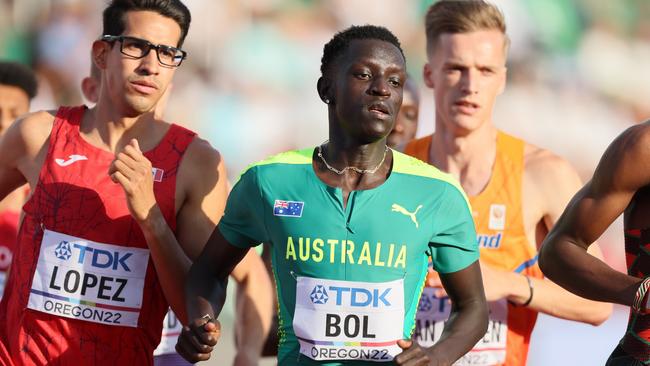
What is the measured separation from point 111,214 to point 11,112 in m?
3.84

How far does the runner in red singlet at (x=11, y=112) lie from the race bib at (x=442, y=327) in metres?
3.38

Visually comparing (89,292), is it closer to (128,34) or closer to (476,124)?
(128,34)

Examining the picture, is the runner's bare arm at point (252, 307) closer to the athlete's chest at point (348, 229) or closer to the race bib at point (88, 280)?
the race bib at point (88, 280)

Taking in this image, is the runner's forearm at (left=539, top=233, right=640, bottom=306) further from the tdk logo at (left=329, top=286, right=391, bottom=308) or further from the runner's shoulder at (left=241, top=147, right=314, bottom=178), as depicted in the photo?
the runner's shoulder at (left=241, top=147, right=314, bottom=178)

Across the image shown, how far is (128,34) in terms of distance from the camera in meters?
4.69

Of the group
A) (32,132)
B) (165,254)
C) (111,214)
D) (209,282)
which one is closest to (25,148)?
(32,132)

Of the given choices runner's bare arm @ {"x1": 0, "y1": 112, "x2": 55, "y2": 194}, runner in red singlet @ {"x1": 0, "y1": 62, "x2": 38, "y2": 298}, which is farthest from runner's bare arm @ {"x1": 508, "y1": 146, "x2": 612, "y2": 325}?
runner in red singlet @ {"x1": 0, "y1": 62, "x2": 38, "y2": 298}

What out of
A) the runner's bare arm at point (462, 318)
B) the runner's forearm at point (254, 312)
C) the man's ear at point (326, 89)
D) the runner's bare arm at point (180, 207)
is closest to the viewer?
the runner's bare arm at point (462, 318)

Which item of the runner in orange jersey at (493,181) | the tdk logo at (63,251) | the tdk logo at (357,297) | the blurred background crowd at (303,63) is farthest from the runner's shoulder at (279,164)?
the blurred background crowd at (303,63)

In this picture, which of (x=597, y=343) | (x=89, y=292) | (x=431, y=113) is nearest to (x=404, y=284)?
(x=89, y=292)

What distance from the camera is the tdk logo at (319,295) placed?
3828 mm

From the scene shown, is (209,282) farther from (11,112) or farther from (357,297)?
(11,112)

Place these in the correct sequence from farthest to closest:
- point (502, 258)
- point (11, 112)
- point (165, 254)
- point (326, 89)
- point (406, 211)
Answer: point (11, 112)
point (502, 258)
point (165, 254)
point (326, 89)
point (406, 211)

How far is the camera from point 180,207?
464 centimetres
